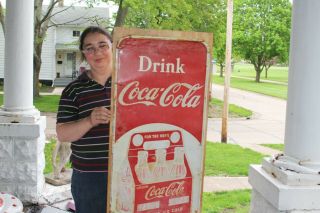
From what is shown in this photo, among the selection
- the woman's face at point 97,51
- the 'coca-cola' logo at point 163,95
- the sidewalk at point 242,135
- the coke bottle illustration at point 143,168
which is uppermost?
the woman's face at point 97,51

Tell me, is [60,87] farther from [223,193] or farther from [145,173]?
[145,173]

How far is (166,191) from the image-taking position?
82.0 inches

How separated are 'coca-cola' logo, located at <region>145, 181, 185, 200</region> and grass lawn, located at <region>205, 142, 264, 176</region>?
4.62 m

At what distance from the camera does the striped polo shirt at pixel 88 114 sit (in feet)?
7.57

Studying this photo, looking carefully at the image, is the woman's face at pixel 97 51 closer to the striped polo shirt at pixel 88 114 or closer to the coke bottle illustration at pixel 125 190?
the striped polo shirt at pixel 88 114

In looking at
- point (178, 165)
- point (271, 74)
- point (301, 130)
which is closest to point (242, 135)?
point (301, 130)

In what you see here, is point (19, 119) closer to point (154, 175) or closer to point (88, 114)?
point (88, 114)

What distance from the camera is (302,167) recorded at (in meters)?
2.38

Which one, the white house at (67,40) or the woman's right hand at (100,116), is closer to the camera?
the woman's right hand at (100,116)

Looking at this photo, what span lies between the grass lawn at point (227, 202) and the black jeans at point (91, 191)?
7.98ft

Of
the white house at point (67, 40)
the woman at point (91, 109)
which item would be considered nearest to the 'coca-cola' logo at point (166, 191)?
the woman at point (91, 109)

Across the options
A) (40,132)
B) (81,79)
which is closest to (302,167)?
→ (81,79)

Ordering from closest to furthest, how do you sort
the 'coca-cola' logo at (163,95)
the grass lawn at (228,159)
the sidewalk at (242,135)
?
the 'coca-cola' logo at (163,95), the sidewalk at (242,135), the grass lawn at (228,159)

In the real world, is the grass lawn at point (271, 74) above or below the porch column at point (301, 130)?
below
